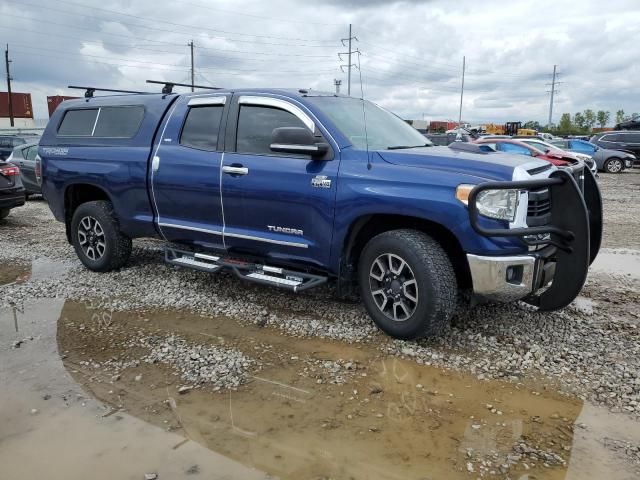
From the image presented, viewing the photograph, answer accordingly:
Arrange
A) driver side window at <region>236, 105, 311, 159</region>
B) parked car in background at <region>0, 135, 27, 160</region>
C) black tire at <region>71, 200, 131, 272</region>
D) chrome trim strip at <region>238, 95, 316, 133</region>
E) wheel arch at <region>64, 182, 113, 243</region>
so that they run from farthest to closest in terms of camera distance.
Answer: parked car in background at <region>0, 135, 27, 160</region> < wheel arch at <region>64, 182, 113, 243</region> < black tire at <region>71, 200, 131, 272</region> < driver side window at <region>236, 105, 311, 159</region> < chrome trim strip at <region>238, 95, 316, 133</region>

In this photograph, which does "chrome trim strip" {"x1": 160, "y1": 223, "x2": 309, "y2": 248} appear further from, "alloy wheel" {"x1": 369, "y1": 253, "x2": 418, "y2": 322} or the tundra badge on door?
"alloy wheel" {"x1": 369, "y1": 253, "x2": 418, "y2": 322}

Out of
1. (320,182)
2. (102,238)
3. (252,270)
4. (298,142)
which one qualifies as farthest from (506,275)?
(102,238)

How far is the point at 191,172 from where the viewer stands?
531cm

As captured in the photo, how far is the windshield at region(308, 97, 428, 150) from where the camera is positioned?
15.5 feet

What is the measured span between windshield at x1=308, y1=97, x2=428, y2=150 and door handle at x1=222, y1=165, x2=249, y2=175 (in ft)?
2.83

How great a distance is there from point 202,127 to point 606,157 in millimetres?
20992

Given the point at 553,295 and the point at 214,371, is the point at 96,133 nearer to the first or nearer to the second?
the point at 214,371

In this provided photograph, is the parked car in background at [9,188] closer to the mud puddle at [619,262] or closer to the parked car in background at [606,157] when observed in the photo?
the mud puddle at [619,262]

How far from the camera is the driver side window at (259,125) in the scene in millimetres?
4902

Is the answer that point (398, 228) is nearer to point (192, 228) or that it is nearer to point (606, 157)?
point (192, 228)

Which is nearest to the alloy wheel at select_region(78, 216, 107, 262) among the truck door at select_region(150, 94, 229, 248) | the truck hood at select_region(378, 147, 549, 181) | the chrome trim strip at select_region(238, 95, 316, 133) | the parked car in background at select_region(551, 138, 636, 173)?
the truck door at select_region(150, 94, 229, 248)

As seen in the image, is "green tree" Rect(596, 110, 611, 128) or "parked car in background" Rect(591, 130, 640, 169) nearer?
"parked car in background" Rect(591, 130, 640, 169)

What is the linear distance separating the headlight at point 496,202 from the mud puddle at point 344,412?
3.79 ft

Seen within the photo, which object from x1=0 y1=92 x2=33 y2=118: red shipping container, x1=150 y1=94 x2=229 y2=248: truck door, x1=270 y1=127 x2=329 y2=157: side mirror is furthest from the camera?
x1=0 y1=92 x2=33 y2=118: red shipping container
